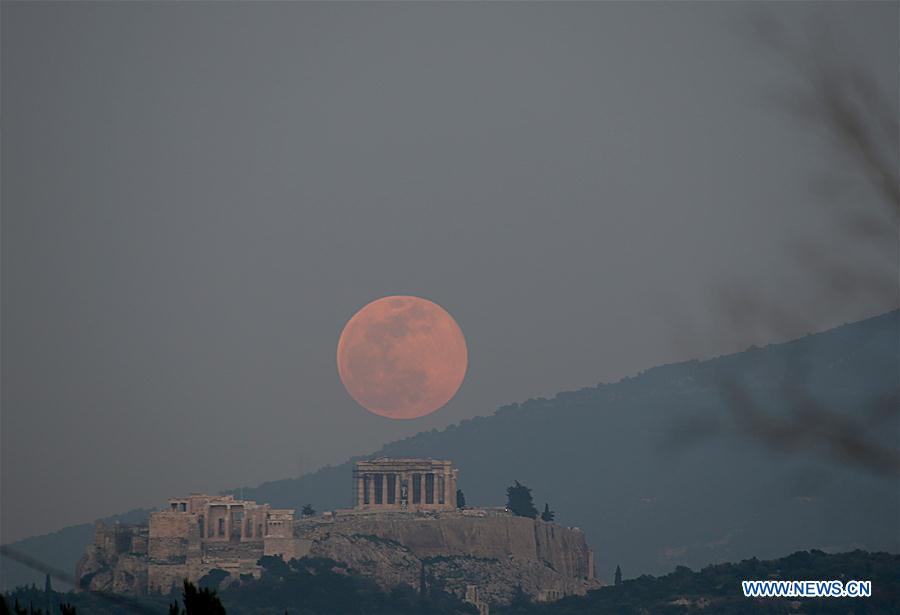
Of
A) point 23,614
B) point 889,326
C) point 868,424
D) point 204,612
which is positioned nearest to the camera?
point 868,424

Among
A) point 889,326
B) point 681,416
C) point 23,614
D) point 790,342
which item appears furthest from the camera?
point 23,614

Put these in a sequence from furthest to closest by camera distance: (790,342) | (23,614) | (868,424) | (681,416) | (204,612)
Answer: (23,614), (204,612), (790,342), (681,416), (868,424)

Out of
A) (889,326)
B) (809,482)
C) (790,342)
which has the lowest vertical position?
(809,482)

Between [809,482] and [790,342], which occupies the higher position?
[790,342]

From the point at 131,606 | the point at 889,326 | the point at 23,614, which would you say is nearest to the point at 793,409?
the point at 889,326

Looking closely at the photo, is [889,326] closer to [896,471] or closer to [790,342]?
[790,342]

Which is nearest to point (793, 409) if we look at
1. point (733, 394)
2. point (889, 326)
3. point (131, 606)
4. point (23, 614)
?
point (733, 394)

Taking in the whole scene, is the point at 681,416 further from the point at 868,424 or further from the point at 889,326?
the point at 889,326

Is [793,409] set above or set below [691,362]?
below

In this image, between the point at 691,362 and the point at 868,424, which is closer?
the point at 868,424
